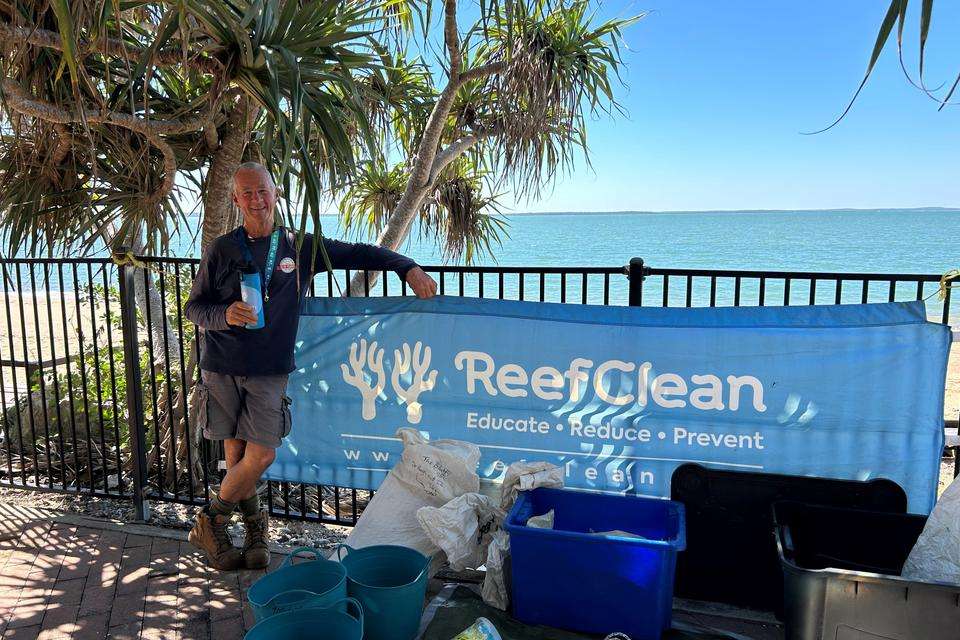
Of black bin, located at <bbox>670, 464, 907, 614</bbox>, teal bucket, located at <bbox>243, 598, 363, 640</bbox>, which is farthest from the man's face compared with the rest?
black bin, located at <bbox>670, 464, 907, 614</bbox>

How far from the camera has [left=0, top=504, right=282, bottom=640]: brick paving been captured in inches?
123

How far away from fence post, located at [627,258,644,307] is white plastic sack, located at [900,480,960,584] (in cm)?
156

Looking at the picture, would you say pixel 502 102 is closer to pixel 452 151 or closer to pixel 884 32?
pixel 452 151

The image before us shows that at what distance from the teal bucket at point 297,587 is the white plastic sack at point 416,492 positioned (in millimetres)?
444

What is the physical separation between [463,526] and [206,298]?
1.69 meters

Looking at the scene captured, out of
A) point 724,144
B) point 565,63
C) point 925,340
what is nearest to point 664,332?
point 925,340

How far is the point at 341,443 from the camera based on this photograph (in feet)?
12.9

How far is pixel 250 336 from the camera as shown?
3348 millimetres

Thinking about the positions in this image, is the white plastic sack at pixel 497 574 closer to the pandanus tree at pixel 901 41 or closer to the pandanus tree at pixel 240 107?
the pandanus tree at pixel 240 107

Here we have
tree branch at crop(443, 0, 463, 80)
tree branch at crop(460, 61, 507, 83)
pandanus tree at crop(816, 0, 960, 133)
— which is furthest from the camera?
tree branch at crop(460, 61, 507, 83)

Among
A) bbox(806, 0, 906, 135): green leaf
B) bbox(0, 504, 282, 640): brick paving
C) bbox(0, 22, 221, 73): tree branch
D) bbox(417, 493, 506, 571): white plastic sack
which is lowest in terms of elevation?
bbox(0, 504, 282, 640): brick paving

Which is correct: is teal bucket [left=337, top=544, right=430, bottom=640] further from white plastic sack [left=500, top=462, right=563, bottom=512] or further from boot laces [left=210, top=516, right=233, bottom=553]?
boot laces [left=210, top=516, right=233, bottom=553]

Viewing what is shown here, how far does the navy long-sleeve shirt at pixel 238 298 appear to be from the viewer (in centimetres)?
335

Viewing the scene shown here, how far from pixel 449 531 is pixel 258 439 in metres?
1.11
